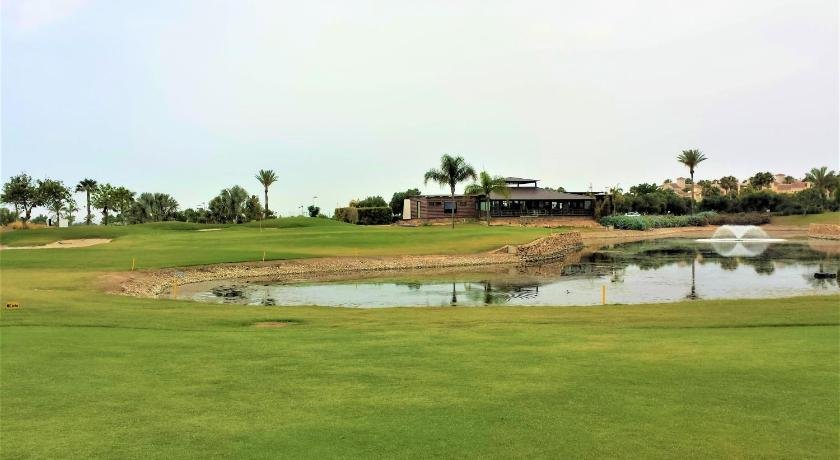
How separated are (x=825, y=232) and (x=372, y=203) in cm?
8508

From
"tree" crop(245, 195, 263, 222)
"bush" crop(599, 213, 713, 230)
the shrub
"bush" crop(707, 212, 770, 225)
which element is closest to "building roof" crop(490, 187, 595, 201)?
"bush" crop(599, 213, 713, 230)

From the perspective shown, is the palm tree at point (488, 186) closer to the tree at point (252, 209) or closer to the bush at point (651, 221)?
the bush at point (651, 221)

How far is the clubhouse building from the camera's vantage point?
11350 centimetres

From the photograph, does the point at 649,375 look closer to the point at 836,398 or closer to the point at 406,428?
the point at 836,398

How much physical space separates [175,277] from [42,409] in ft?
114

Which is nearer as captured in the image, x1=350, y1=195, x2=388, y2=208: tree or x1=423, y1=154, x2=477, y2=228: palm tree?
x1=423, y1=154, x2=477, y2=228: palm tree

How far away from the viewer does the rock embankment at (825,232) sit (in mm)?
87250

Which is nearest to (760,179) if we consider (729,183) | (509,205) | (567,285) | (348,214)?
(729,183)

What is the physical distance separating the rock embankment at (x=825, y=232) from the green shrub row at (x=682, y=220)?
2403 centimetres

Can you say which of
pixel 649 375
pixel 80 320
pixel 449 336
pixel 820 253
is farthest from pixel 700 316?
pixel 820 253

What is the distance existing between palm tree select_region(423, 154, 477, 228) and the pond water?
151ft

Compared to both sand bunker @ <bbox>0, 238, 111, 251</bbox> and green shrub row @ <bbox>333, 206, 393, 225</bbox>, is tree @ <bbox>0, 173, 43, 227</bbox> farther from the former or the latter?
green shrub row @ <bbox>333, 206, 393, 225</bbox>

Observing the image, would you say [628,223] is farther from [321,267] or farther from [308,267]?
[308,267]

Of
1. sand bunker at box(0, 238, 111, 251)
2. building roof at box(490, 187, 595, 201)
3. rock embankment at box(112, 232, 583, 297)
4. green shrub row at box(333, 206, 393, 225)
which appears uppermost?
building roof at box(490, 187, 595, 201)
